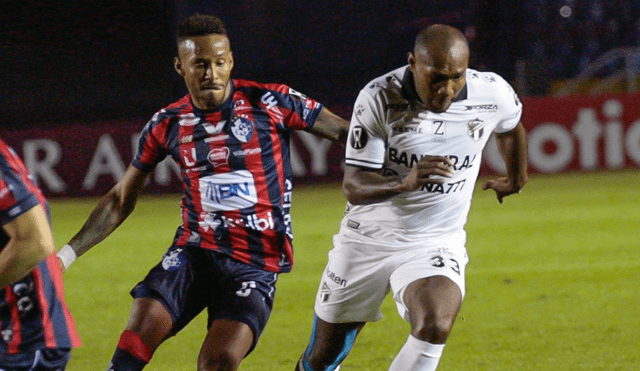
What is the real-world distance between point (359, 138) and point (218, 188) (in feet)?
2.44

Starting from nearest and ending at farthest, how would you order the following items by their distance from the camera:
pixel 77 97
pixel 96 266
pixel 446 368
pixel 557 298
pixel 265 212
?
pixel 265 212 → pixel 446 368 → pixel 557 298 → pixel 96 266 → pixel 77 97

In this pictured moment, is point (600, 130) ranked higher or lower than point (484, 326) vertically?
lower

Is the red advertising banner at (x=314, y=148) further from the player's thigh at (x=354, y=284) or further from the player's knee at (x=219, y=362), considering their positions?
the player's knee at (x=219, y=362)

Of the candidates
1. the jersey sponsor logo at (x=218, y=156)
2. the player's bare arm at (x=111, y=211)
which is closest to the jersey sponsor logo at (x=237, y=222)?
the jersey sponsor logo at (x=218, y=156)

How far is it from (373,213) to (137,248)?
6440 millimetres

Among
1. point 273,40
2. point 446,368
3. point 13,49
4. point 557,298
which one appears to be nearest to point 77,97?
point 13,49

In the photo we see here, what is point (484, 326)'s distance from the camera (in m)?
6.96

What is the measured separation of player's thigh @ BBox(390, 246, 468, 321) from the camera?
4.38m

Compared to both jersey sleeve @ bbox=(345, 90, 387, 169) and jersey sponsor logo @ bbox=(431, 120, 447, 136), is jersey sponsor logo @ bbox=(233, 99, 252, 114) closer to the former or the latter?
jersey sleeve @ bbox=(345, 90, 387, 169)

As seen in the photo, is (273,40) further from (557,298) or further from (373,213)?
(373,213)

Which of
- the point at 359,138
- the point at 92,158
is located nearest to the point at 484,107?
the point at 359,138

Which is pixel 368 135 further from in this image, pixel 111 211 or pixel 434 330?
pixel 111 211

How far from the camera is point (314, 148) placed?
1467cm

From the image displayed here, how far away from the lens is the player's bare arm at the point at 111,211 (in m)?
4.58
